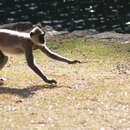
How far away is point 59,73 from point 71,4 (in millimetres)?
11810

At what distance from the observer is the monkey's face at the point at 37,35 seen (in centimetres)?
1326

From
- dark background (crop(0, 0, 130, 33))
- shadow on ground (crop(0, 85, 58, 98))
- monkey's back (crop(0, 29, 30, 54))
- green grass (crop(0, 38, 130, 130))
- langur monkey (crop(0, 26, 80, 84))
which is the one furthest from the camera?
dark background (crop(0, 0, 130, 33))

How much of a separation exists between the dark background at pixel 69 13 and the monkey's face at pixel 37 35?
40.5 feet

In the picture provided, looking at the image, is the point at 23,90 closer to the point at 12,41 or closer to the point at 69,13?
the point at 12,41

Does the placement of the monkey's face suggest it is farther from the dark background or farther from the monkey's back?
the dark background

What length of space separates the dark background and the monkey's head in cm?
1235

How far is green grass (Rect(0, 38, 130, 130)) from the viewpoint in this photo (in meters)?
10.4

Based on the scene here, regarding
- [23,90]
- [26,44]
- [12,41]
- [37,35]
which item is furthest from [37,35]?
[23,90]

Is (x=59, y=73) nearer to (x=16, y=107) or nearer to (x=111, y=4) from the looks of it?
(x=16, y=107)

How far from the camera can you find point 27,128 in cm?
1002

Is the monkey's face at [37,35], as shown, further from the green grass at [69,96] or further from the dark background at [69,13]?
the dark background at [69,13]

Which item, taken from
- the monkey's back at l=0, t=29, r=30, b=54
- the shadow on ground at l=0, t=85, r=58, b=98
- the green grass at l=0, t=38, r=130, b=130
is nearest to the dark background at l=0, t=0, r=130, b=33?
the green grass at l=0, t=38, r=130, b=130

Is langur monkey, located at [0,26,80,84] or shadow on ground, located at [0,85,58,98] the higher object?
langur monkey, located at [0,26,80,84]

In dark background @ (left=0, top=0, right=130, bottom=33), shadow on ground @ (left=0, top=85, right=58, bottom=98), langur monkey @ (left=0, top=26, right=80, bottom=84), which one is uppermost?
langur monkey @ (left=0, top=26, right=80, bottom=84)
